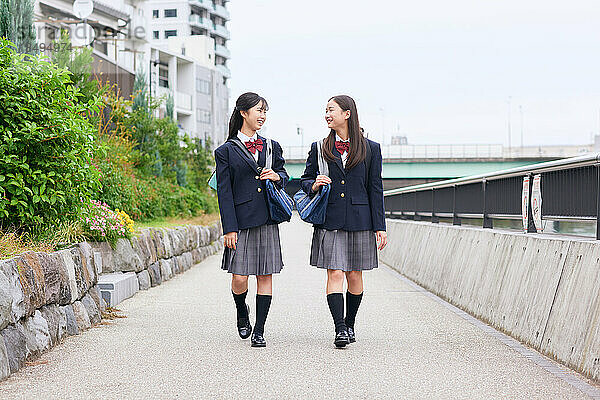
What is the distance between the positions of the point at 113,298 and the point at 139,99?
57.8ft

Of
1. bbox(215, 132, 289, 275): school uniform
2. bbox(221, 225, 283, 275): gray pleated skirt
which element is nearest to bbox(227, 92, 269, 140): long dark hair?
bbox(215, 132, 289, 275): school uniform

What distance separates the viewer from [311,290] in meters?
12.9

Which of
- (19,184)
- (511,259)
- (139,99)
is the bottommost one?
(511,259)

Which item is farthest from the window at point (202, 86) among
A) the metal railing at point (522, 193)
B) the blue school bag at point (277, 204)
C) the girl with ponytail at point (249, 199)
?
the blue school bag at point (277, 204)

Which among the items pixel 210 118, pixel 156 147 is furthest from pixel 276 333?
pixel 210 118

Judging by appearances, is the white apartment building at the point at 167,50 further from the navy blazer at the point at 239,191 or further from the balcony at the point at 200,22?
the navy blazer at the point at 239,191

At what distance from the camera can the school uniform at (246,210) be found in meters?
7.31

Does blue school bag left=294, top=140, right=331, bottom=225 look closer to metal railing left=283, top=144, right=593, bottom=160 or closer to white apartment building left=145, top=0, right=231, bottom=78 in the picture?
metal railing left=283, top=144, right=593, bottom=160

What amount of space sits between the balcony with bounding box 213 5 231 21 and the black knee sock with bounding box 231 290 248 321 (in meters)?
110

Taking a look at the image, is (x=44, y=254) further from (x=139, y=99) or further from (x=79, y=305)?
(x=139, y=99)

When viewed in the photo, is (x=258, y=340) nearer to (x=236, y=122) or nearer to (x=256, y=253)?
(x=256, y=253)

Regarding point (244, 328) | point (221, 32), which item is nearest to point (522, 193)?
point (244, 328)

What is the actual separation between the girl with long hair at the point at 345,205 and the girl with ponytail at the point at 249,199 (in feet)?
1.25

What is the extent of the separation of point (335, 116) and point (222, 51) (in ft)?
362
